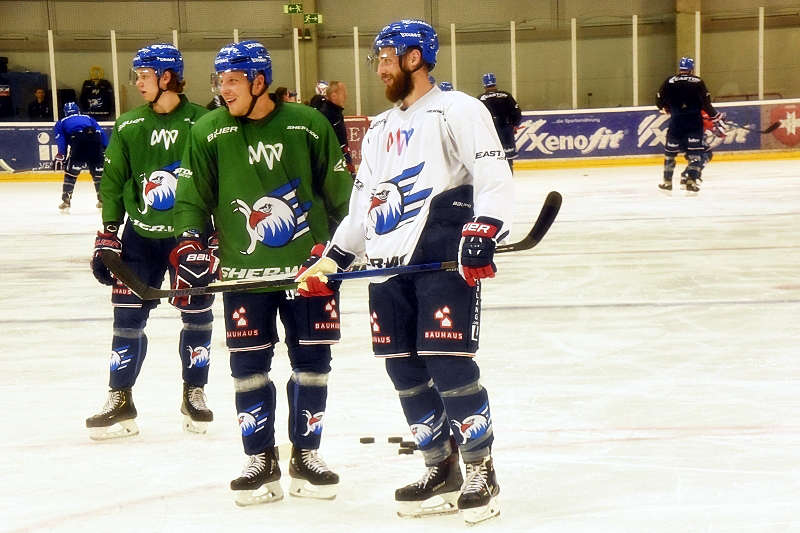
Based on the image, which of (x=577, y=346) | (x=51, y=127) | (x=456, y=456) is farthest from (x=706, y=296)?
(x=51, y=127)

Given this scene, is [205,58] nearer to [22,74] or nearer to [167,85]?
[22,74]

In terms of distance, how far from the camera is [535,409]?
12.5 ft

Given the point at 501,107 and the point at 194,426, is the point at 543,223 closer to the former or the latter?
the point at 194,426

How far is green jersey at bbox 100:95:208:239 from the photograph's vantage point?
360 cm

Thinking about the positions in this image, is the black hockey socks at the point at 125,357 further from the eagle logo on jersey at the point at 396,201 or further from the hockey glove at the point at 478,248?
the hockey glove at the point at 478,248

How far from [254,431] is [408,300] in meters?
0.58

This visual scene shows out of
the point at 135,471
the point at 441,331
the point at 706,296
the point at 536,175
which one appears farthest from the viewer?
the point at 536,175

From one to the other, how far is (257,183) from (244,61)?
1.05 feet

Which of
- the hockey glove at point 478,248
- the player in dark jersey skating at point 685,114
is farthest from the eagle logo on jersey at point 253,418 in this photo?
the player in dark jersey skating at point 685,114

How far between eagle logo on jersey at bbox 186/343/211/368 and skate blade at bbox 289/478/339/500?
90 centimetres

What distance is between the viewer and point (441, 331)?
268cm

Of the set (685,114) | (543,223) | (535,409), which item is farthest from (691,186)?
(543,223)

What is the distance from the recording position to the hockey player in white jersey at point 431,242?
105 inches

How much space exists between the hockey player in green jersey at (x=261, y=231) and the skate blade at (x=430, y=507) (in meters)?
0.24
